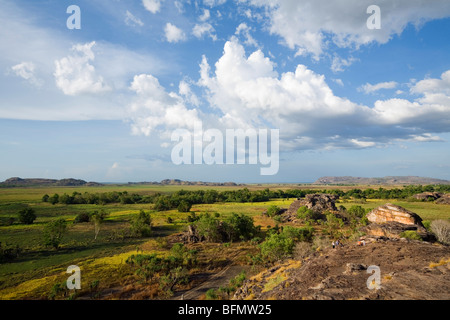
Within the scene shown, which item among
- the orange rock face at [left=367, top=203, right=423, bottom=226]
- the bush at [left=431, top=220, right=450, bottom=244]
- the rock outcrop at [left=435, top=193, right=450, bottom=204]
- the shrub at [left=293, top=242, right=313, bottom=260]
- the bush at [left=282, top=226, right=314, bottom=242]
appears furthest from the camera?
the rock outcrop at [left=435, top=193, right=450, bottom=204]

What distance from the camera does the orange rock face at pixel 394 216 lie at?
106 ft

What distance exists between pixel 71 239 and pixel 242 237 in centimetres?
2961

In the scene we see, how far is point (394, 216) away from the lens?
111ft

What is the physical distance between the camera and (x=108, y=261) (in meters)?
28.7

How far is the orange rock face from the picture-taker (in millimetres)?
32197

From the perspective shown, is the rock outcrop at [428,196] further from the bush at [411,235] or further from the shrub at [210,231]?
the shrub at [210,231]

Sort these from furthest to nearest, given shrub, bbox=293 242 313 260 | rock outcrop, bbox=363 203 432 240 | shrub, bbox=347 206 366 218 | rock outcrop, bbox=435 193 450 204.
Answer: rock outcrop, bbox=435 193 450 204 → shrub, bbox=347 206 366 218 → rock outcrop, bbox=363 203 432 240 → shrub, bbox=293 242 313 260

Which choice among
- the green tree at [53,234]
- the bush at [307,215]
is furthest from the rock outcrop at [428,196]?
the green tree at [53,234]

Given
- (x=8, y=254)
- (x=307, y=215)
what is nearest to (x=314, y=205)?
(x=307, y=215)

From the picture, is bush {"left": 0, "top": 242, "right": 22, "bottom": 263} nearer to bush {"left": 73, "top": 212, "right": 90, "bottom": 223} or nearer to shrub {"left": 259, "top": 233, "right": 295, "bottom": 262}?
bush {"left": 73, "top": 212, "right": 90, "bottom": 223}

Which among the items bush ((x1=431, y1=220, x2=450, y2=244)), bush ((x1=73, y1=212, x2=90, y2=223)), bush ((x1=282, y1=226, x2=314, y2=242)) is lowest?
bush ((x1=73, y1=212, x2=90, y2=223))

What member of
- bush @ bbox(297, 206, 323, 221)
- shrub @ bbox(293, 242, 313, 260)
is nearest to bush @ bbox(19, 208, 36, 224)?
shrub @ bbox(293, 242, 313, 260)
